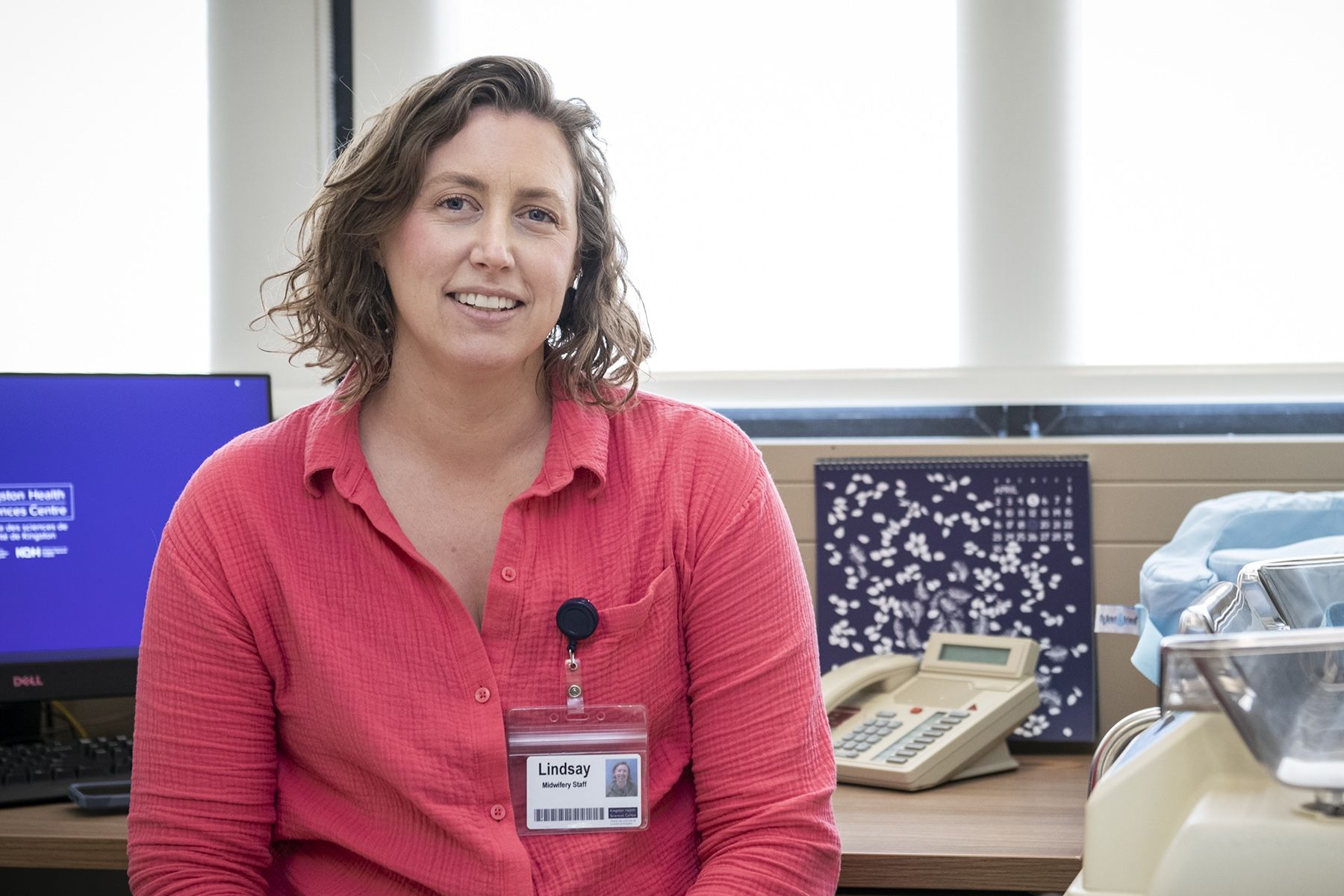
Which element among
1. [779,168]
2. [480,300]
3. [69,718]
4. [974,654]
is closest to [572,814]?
[480,300]

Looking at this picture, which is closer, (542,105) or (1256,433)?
(542,105)

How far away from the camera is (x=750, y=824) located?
1307mm

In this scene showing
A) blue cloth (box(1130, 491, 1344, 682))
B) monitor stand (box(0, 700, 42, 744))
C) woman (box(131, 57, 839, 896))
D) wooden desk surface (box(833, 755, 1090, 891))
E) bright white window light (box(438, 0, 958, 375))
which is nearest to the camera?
woman (box(131, 57, 839, 896))

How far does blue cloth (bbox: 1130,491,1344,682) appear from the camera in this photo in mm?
1527

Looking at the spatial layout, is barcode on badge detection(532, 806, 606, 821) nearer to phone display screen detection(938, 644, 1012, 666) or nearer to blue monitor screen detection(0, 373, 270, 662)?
phone display screen detection(938, 644, 1012, 666)

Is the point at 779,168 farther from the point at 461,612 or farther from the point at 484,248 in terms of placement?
the point at 461,612

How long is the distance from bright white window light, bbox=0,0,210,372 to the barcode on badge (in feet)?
4.40

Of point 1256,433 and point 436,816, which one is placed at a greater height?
point 1256,433

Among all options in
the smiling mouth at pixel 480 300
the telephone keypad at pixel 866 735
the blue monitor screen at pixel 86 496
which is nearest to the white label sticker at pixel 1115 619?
the telephone keypad at pixel 866 735

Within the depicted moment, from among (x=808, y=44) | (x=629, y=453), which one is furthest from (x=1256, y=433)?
(x=629, y=453)

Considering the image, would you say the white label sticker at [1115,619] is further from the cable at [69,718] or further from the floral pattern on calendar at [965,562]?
the cable at [69,718]

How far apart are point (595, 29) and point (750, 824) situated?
1533mm

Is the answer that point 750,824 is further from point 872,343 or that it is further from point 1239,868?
point 872,343

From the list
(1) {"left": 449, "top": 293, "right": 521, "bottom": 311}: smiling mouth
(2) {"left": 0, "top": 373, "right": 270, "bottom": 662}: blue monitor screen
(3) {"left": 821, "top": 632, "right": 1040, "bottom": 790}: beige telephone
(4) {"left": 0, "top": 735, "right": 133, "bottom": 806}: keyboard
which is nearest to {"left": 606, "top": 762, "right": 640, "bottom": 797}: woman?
(3) {"left": 821, "top": 632, "right": 1040, "bottom": 790}: beige telephone
